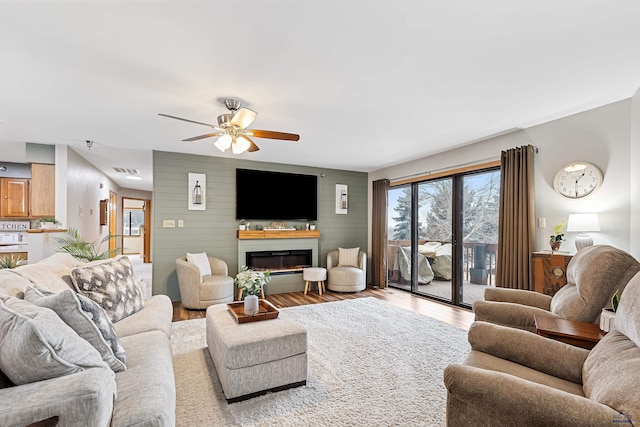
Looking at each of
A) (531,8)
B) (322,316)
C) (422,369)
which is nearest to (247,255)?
(322,316)

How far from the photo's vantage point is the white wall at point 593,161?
2.80m

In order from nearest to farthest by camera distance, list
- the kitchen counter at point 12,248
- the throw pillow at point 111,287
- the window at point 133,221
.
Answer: the throw pillow at point 111,287 < the kitchen counter at point 12,248 < the window at point 133,221

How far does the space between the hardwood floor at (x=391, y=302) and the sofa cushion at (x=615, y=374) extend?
89.8 inches

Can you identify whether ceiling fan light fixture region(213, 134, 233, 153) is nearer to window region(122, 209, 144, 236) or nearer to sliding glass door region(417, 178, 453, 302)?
sliding glass door region(417, 178, 453, 302)

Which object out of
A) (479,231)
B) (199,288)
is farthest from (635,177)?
(199,288)

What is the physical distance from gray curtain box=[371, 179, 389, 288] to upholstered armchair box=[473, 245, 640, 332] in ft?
12.1

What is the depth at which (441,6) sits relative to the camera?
5.24 ft

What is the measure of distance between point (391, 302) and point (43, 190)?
5.57m

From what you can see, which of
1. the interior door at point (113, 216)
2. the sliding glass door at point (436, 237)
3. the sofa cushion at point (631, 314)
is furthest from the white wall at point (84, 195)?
the sofa cushion at point (631, 314)

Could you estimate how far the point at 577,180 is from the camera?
3.14 meters

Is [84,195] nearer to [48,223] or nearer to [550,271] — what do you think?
[48,223]

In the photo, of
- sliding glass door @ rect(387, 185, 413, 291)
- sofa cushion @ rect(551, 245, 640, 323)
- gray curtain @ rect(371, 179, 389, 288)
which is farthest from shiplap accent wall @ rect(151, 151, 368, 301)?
sofa cushion @ rect(551, 245, 640, 323)

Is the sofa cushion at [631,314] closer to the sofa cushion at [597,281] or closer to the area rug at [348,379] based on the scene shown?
the sofa cushion at [597,281]

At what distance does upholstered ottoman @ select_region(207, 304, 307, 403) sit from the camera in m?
2.08
